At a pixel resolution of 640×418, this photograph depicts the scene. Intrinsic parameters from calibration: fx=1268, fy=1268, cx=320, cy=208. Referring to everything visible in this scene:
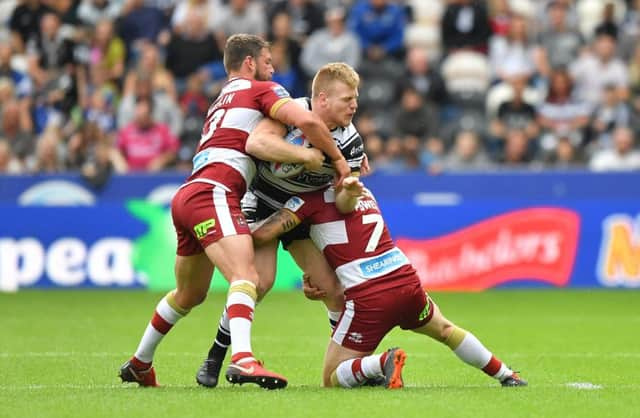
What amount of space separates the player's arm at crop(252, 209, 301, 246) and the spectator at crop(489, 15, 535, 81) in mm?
12680

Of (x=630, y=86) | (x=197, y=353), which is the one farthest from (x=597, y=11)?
(x=197, y=353)

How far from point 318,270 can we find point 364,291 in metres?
0.55

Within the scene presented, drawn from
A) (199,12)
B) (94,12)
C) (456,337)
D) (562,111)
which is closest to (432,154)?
(562,111)

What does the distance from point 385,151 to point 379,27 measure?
2.78 m

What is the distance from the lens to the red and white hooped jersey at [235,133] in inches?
336

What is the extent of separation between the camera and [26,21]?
22578mm

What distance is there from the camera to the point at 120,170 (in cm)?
1966

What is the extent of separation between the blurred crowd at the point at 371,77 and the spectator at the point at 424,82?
0.9 inches

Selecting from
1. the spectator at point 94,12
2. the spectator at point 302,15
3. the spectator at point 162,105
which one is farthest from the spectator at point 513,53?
Result: the spectator at point 94,12

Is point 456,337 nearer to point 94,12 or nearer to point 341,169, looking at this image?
point 341,169

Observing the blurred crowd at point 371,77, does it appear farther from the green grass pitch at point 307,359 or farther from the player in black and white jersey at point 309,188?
the player in black and white jersey at point 309,188

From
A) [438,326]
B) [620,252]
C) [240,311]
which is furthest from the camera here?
[620,252]

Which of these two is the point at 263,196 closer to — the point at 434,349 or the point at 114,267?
the point at 434,349

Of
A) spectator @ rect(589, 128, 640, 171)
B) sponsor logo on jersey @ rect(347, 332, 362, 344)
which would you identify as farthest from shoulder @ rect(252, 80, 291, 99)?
spectator @ rect(589, 128, 640, 171)
